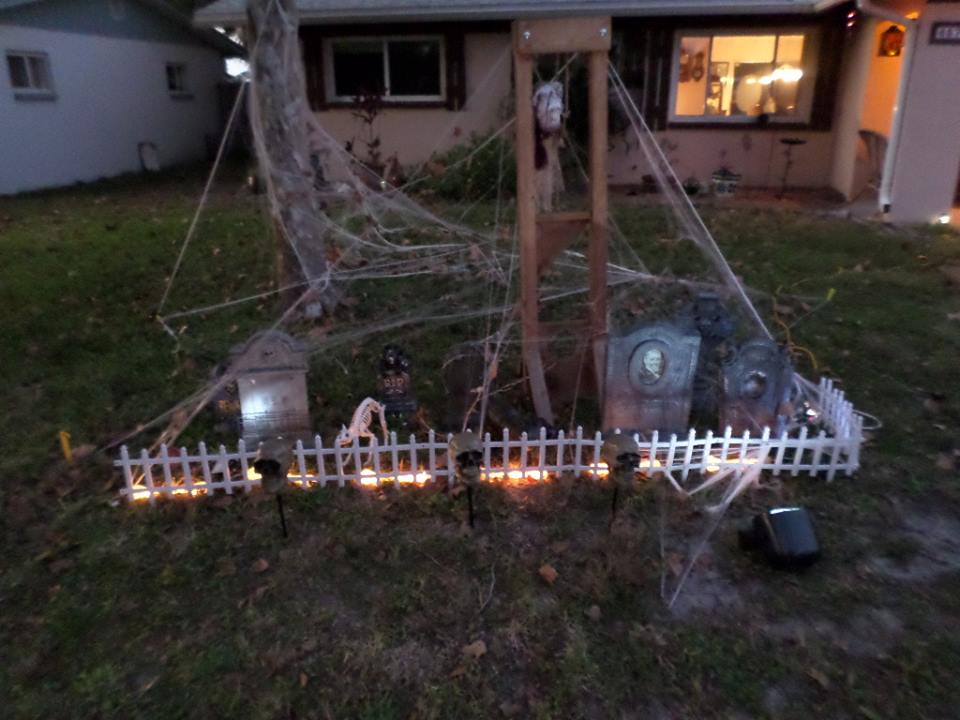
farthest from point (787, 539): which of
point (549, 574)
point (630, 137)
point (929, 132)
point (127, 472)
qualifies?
point (630, 137)

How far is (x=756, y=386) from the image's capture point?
4676mm

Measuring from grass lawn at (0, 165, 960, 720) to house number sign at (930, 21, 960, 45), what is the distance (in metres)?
6.33

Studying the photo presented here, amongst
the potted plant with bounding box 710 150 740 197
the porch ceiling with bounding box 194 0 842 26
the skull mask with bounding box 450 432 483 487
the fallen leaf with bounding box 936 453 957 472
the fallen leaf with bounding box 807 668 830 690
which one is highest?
the porch ceiling with bounding box 194 0 842 26

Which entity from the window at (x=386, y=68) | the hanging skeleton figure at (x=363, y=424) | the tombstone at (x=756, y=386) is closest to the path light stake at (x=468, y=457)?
the hanging skeleton figure at (x=363, y=424)

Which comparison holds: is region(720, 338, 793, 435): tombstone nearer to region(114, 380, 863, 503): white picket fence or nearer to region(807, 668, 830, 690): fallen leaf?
region(114, 380, 863, 503): white picket fence

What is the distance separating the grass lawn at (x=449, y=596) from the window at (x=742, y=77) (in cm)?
873

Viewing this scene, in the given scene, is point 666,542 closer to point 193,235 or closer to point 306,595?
point 306,595

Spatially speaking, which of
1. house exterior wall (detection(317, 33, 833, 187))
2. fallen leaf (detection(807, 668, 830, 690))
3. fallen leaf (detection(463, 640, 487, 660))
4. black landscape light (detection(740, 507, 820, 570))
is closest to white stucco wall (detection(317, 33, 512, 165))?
house exterior wall (detection(317, 33, 833, 187))

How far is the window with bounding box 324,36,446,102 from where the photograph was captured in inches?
534

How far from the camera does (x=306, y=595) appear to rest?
3.66 metres

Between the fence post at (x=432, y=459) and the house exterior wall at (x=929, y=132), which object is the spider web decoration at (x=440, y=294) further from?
the house exterior wall at (x=929, y=132)

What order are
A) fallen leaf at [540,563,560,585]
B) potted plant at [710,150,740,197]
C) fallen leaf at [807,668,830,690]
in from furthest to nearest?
potted plant at [710,150,740,197]
fallen leaf at [540,563,560,585]
fallen leaf at [807,668,830,690]

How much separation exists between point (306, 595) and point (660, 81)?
11.6m

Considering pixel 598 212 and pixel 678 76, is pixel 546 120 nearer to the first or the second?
pixel 598 212
